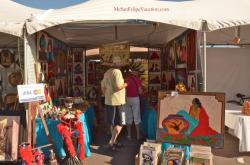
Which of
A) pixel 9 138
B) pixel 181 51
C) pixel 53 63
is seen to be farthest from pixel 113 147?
pixel 181 51

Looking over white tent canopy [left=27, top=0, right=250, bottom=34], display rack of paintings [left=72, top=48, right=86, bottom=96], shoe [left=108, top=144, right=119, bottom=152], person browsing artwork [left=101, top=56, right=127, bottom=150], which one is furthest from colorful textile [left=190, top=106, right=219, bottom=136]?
display rack of paintings [left=72, top=48, right=86, bottom=96]

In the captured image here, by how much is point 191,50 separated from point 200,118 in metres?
1.35

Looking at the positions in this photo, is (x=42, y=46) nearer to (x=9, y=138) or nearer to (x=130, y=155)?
(x=9, y=138)

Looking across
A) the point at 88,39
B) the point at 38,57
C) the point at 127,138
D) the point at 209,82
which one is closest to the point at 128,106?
the point at 127,138

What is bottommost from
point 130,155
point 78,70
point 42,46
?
point 130,155

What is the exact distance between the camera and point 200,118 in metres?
5.25

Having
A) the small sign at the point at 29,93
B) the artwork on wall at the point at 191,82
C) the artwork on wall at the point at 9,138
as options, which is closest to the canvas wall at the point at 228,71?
the artwork on wall at the point at 191,82

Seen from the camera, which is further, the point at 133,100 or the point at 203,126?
the point at 133,100

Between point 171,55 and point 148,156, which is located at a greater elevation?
point 171,55

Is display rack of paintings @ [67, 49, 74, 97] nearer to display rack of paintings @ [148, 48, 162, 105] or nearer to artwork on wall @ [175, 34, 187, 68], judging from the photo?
display rack of paintings @ [148, 48, 162, 105]

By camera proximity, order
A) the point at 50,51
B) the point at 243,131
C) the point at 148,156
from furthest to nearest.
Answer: the point at 50,51 → the point at 243,131 → the point at 148,156

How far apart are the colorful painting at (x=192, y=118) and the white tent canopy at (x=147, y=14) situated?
3.47 ft

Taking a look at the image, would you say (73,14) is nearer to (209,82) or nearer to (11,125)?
(11,125)

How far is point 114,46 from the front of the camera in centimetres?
840
